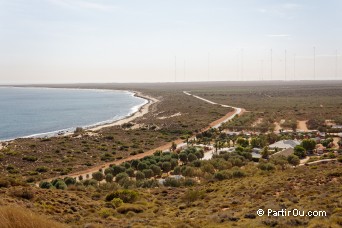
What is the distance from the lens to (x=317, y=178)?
77.1 feet

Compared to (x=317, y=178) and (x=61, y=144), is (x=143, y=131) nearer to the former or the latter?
(x=61, y=144)

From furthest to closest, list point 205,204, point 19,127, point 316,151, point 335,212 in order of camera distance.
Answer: point 19,127
point 316,151
point 205,204
point 335,212

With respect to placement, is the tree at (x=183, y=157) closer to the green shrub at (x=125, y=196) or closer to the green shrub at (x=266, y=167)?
the green shrub at (x=266, y=167)

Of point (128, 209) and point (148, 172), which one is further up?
point (128, 209)

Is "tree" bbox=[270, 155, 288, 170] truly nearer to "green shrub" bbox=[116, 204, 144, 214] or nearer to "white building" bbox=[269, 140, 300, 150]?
"white building" bbox=[269, 140, 300, 150]

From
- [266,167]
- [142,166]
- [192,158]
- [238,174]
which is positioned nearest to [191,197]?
[238,174]

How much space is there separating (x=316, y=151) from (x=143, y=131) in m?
39.9

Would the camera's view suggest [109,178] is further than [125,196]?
Yes

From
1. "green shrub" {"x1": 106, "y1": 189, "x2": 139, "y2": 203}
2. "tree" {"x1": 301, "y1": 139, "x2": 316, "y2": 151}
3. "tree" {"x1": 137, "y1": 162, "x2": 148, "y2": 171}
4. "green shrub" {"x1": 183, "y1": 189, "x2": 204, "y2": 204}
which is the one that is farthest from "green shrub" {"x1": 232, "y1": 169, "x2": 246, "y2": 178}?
"tree" {"x1": 301, "y1": 139, "x2": 316, "y2": 151}

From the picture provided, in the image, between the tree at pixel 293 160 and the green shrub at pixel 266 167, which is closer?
the green shrub at pixel 266 167

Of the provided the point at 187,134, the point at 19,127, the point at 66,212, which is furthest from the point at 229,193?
the point at 19,127

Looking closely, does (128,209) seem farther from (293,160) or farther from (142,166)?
(293,160)

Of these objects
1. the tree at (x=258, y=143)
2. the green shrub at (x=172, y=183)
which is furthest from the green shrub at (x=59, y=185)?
the tree at (x=258, y=143)

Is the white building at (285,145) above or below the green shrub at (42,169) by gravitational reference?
above
